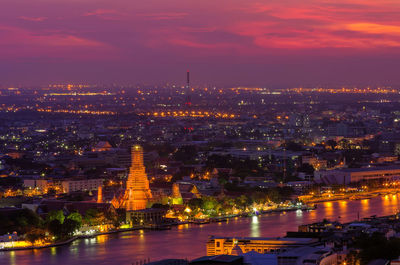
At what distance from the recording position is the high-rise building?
14.5m

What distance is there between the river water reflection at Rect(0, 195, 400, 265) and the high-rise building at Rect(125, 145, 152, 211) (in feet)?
4.95

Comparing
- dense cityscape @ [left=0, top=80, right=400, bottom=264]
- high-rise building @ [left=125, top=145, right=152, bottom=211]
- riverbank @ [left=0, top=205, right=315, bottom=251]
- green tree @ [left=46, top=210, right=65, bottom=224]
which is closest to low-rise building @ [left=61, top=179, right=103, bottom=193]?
dense cityscape @ [left=0, top=80, right=400, bottom=264]

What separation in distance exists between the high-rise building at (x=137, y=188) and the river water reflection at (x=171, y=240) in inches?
59.4

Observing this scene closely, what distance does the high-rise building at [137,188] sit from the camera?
14547 millimetres

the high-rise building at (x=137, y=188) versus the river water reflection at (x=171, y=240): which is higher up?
the high-rise building at (x=137, y=188)

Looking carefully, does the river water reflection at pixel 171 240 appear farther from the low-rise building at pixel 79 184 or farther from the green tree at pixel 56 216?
the low-rise building at pixel 79 184

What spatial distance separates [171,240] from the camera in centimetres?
1153

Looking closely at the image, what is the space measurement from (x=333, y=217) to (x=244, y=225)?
1286 mm

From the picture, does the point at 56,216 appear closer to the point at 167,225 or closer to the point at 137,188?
the point at 167,225

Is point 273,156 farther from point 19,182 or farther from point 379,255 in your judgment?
point 379,255

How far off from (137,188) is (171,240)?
3.52 metres

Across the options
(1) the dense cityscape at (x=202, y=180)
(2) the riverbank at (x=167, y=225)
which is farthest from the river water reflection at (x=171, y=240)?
(1) the dense cityscape at (x=202, y=180)

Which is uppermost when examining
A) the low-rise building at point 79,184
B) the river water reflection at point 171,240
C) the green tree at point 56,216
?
the low-rise building at point 79,184

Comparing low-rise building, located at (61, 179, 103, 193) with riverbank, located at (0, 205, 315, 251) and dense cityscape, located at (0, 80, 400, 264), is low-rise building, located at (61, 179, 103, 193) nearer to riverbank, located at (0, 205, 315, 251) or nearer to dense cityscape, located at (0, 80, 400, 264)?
dense cityscape, located at (0, 80, 400, 264)
